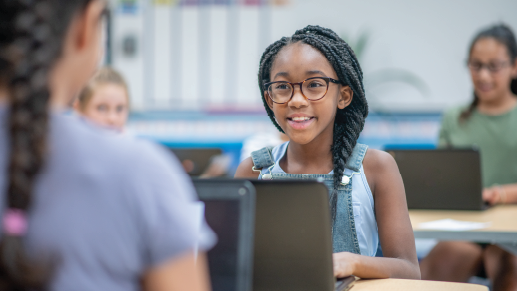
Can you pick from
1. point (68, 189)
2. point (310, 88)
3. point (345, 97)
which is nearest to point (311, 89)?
point (310, 88)

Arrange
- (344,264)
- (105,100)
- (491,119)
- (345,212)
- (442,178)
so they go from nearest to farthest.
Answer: (344,264), (345,212), (442,178), (105,100), (491,119)

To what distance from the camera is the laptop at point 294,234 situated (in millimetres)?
847

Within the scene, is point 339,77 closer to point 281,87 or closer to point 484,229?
point 281,87

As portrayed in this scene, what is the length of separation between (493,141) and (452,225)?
875mm

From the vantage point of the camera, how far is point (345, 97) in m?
1.37

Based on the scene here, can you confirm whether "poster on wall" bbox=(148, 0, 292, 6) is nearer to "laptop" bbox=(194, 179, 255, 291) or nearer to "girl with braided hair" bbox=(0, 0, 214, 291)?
"laptop" bbox=(194, 179, 255, 291)

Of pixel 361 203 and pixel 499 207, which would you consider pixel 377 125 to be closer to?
pixel 499 207

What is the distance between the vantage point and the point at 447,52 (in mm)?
3652

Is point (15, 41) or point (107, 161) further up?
point (15, 41)

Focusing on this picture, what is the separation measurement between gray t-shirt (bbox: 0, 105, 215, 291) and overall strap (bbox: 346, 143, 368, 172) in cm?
87

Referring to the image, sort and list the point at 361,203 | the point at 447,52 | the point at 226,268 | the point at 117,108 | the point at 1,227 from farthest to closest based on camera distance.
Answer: the point at 447,52, the point at 117,108, the point at 361,203, the point at 226,268, the point at 1,227

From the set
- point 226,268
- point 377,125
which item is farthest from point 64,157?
point 377,125

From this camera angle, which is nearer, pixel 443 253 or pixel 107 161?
pixel 107 161

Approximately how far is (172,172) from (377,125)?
11.2 feet
